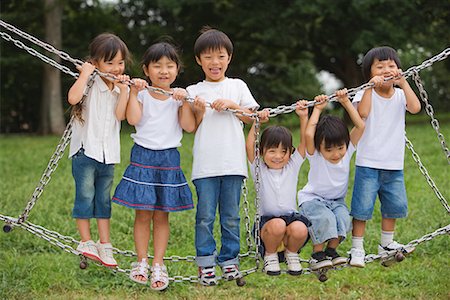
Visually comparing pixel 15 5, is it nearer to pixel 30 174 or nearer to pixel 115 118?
pixel 30 174

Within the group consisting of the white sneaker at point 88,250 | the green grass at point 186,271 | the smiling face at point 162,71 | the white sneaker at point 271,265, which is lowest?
the green grass at point 186,271

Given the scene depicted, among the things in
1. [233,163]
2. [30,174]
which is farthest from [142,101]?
[30,174]

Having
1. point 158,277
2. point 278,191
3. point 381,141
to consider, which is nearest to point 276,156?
point 278,191

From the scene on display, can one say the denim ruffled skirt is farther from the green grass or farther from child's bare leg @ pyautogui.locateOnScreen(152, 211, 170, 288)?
the green grass

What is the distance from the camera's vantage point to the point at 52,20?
18906 mm

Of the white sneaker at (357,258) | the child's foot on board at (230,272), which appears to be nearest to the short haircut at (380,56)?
the white sneaker at (357,258)

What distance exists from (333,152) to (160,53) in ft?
3.99

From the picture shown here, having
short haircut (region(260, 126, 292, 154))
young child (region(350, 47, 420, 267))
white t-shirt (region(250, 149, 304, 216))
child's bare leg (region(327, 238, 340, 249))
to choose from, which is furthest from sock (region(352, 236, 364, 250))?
short haircut (region(260, 126, 292, 154))

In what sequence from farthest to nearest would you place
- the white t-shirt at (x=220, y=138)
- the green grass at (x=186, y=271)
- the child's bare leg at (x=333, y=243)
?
the green grass at (x=186, y=271), the child's bare leg at (x=333, y=243), the white t-shirt at (x=220, y=138)

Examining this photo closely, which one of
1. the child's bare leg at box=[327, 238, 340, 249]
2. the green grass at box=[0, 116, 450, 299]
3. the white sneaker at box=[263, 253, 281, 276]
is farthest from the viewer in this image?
the green grass at box=[0, 116, 450, 299]

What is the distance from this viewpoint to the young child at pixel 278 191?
4.39 m

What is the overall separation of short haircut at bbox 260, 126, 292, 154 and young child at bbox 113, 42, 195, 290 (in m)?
0.47

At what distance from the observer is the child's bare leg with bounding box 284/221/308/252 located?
4328mm

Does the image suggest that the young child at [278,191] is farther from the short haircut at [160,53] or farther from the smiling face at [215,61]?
the short haircut at [160,53]
